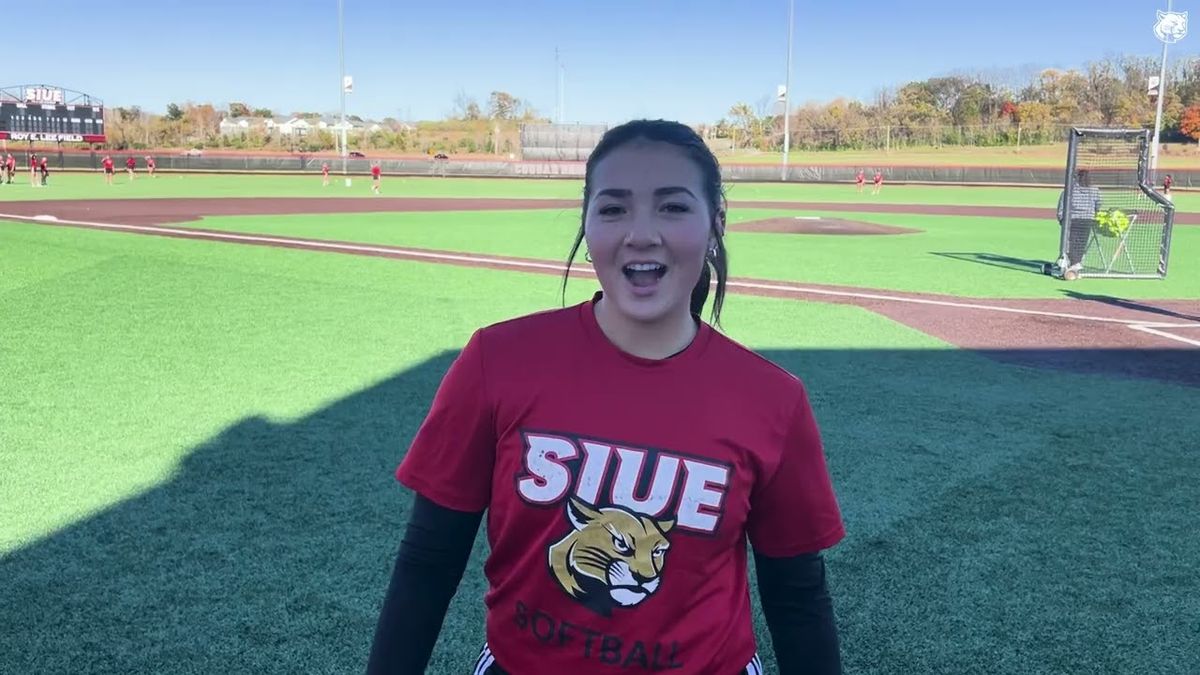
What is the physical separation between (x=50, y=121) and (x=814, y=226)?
52.1 m

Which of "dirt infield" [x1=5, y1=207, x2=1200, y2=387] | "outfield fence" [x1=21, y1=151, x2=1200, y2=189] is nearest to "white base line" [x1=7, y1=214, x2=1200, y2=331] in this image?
"dirt infield" [x1=5, y1=207, x2=1200, y2=387]

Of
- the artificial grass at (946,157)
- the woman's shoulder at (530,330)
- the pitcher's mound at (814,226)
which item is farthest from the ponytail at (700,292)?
the artificial grass at (946,157)

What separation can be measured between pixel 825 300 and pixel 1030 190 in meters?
40.5

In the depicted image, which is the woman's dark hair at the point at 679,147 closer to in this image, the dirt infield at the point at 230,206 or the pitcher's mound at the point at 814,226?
the dirt infield at the point at 230,206

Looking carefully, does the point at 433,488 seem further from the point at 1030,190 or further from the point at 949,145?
the point at 949,145

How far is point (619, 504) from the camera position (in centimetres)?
175

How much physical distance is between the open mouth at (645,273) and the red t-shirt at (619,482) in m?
0.12

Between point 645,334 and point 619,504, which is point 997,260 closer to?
point 645,334

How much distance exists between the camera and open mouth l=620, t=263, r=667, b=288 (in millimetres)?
1787

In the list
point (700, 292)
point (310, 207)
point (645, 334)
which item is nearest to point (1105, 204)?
point (700, 292)

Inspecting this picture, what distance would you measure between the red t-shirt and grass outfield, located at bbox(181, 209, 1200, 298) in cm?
825

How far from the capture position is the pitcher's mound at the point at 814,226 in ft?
73.4

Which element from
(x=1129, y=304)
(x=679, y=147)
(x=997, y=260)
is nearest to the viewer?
(x=679, y=147)

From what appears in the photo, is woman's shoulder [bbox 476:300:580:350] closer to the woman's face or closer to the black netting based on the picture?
the woman's face
